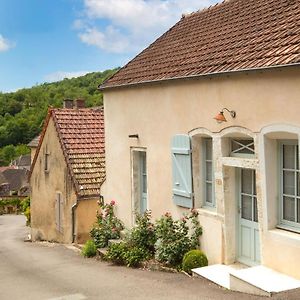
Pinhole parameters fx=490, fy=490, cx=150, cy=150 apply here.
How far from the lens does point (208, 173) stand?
10172mm

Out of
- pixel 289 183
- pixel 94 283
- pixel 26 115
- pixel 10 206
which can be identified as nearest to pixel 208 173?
pixel 289 183

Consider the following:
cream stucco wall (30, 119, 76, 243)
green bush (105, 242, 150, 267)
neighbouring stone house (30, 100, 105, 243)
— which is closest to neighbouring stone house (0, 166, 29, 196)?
cream stucco wall (30, 119, 76, 243)

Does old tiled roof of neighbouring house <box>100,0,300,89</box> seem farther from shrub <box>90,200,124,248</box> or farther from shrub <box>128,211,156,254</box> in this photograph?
shrub <box>90,200,124,248</box>

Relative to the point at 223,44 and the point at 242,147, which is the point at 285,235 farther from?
the point at 223,44

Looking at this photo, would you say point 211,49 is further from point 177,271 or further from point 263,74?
point 177,271

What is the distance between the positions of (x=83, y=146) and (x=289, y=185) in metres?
10.9

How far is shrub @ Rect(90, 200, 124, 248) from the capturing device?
43.0ft

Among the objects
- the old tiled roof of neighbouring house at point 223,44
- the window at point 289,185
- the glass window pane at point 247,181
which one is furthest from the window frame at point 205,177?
the window at point 289,185

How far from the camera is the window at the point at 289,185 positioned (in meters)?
7.98

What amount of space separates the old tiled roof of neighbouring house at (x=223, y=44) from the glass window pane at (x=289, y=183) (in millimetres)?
1822

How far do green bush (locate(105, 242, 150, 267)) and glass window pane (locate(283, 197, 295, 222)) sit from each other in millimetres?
3851

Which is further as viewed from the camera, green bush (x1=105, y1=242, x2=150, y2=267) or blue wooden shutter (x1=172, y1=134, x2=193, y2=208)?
green bush (x1=105, y1=242, x2=150, y2=267)

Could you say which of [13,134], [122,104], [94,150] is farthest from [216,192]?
[13,134]

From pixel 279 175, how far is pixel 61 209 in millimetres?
11399
